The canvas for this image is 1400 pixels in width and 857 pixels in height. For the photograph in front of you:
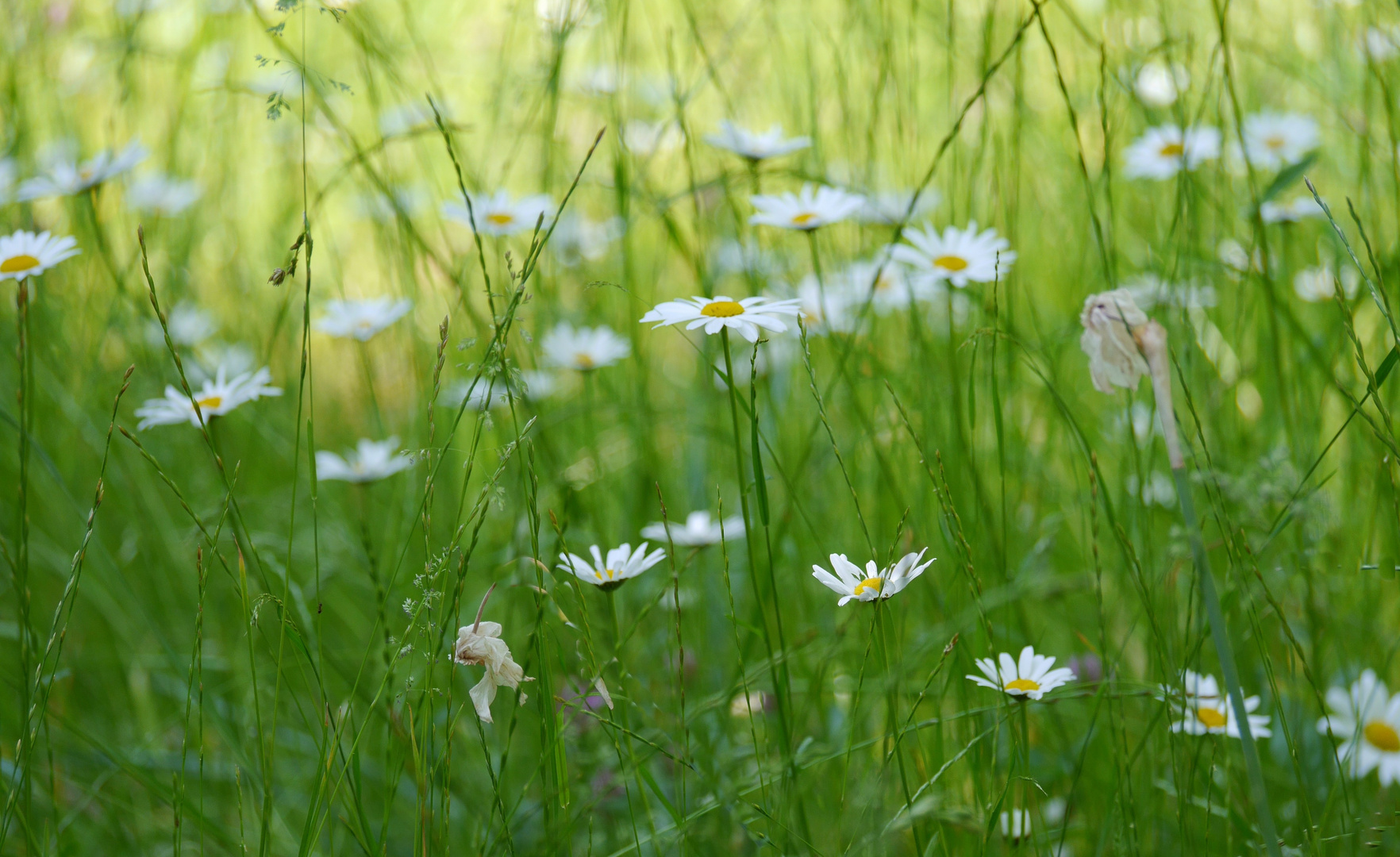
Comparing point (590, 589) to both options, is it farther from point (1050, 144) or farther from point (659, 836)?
point (1050, 144)

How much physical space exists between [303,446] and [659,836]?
43.6 inches

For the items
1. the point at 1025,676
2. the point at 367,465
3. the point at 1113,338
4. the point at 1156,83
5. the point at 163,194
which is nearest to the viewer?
the point at 1113,338

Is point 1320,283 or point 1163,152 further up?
point 1163,152

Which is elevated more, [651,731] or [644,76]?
[644,76]

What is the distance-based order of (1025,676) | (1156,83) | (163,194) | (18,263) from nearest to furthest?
(1025,676) < (18,263) < (163,194) < (1156,83)

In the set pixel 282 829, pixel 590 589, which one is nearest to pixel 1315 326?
pixel 590 589

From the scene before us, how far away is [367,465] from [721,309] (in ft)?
1.91

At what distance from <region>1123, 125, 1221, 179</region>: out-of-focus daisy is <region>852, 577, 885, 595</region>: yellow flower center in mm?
929

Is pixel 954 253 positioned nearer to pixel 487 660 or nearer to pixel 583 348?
pixel 583 348

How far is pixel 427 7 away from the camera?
9.30 feet

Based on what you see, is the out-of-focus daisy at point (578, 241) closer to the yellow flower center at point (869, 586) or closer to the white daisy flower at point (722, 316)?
the white daisy flower at point (722, 316)

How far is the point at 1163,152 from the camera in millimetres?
1298

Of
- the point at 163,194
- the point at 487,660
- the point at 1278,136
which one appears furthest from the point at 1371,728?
the point at 163,194

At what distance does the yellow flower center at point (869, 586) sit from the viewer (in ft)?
1.76
